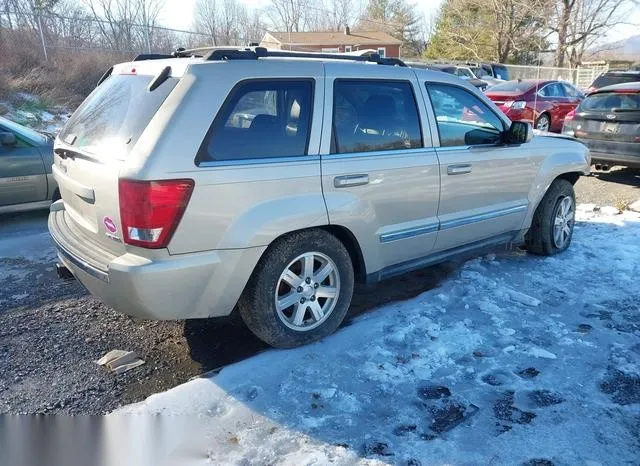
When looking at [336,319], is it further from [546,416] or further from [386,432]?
[546,416]

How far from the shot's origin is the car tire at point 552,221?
547 cm

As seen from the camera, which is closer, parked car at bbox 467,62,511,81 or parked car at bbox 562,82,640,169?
parked car at bbox 562,82,640,169

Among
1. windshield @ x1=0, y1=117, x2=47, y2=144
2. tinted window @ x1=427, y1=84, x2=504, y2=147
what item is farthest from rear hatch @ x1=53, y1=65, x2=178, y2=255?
windshield @ x1=0, y1=117, x2=47, y2=144

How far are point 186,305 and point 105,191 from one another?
80 cm

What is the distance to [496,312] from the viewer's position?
4277 millimetres

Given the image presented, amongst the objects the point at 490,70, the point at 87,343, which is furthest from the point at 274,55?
the point at 490,70

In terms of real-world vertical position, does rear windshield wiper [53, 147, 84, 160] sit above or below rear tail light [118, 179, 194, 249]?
above

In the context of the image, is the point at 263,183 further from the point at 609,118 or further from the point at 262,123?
the point at 609,118

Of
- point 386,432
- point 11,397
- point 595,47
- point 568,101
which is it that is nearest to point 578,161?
point 386,432

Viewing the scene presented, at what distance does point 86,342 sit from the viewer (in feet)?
12.6

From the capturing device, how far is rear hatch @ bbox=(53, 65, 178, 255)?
3131 mm

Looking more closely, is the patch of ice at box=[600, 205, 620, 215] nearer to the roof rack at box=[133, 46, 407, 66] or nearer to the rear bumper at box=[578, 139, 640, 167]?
the rear bumper at box=[578, 139, 640, 167]

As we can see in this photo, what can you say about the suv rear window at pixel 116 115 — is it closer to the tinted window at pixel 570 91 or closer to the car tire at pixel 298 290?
the car tire at pixel 298 290

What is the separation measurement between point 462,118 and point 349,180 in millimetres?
1548
